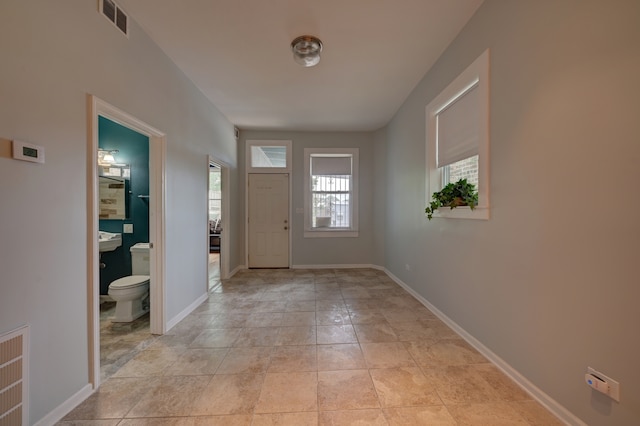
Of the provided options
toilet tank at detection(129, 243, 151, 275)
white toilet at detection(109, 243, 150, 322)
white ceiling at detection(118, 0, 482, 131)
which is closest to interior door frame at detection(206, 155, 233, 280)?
white ceiling at detection(118, 0, 482, 131)

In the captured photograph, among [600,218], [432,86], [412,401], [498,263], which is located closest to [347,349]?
[412,401]

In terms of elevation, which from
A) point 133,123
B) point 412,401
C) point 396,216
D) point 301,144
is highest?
point 301,144

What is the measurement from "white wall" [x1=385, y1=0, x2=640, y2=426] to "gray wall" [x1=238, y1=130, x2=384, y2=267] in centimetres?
282

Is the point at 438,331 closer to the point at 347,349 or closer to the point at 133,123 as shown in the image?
the point at 347,349

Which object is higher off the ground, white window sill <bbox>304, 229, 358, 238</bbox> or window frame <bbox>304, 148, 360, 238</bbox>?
window frame <bbox>304, 148, 360, 238</bbox>

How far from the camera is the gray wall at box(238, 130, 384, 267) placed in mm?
4906

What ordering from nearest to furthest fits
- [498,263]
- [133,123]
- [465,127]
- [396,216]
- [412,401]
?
[412,401] < [498,263] < [133,123] < [465,127] < [396,216]

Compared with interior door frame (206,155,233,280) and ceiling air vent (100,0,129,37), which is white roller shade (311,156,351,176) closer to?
interior door frame (206,155,233,280)

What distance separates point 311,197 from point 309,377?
3.53m

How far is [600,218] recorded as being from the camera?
1184 millimetres

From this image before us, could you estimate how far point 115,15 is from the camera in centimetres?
180

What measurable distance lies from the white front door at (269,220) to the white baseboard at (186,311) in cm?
166

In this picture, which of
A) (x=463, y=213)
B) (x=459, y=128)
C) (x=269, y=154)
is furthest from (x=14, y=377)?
(x=269, y=154)

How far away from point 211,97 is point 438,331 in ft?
13.1
